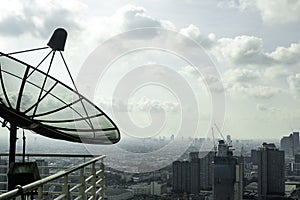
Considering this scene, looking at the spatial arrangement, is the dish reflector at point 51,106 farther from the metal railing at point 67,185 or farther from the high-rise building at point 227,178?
the high-rise building at point 227,178

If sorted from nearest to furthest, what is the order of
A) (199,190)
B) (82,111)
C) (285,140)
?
(82,111) → (199,190) → (285,140)

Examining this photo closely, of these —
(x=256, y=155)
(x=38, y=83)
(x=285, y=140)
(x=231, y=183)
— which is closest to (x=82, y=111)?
(x=38, y=83)

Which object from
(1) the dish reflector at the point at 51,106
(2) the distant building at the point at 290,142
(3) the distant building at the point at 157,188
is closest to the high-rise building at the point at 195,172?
(3) the distant building at the point at 157,188

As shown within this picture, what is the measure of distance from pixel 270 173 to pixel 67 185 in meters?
40.5

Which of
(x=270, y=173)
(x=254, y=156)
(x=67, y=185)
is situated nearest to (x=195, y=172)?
(x=270, y=173)

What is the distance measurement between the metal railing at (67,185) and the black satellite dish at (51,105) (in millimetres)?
317

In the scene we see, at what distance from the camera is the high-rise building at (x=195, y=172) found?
1292 inches

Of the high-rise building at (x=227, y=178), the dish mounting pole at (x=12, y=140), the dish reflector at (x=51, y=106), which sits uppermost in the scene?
the dish reflector at (x=51, y=106)

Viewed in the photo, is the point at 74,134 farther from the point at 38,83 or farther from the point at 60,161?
the point at 60,161

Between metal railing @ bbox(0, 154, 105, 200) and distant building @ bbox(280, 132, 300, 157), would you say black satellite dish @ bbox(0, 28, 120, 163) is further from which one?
Answer: distant building @ bbox(280, 132, 300, 157)

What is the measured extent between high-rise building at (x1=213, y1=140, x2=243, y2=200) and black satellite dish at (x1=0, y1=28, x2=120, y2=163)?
31.3 metres

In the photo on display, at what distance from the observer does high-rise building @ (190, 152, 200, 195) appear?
3281 cm

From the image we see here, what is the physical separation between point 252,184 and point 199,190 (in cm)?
1020

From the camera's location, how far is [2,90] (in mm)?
4266
